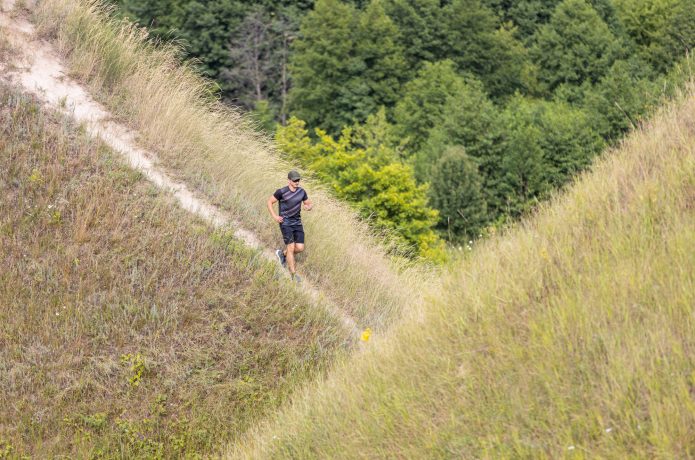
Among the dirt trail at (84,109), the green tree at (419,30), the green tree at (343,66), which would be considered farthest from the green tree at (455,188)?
the dirt trail at (84,109)

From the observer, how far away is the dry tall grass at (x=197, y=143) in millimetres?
16172

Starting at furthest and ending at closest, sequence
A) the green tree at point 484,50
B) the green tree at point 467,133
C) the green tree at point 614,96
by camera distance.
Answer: the green tree at point 484,50 → the green tree at point 467,133 → the green tree at point 614,96

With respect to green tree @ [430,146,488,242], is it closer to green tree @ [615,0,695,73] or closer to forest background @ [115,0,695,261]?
forest background @ [115,0,695,261]

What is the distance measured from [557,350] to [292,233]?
7830 mm

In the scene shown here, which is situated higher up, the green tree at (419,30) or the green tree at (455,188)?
the green tree at (419,30)

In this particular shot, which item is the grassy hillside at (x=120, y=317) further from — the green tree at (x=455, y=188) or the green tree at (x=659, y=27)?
the green tree at (x=659, y=27)

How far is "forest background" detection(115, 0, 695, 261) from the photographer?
54031 mm

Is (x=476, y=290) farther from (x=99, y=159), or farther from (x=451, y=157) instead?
(x=451, y=157)

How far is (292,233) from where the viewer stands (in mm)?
15039

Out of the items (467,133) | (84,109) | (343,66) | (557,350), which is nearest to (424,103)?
(343,66)

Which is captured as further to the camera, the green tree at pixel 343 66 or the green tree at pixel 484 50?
the green tree at pixel 484 50

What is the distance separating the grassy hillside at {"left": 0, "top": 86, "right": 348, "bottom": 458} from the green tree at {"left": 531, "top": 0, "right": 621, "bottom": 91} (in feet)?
183

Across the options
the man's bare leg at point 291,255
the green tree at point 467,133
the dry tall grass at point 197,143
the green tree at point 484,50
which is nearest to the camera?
the man's bare leg at point 291,255

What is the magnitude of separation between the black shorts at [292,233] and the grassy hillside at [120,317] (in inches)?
26.2
